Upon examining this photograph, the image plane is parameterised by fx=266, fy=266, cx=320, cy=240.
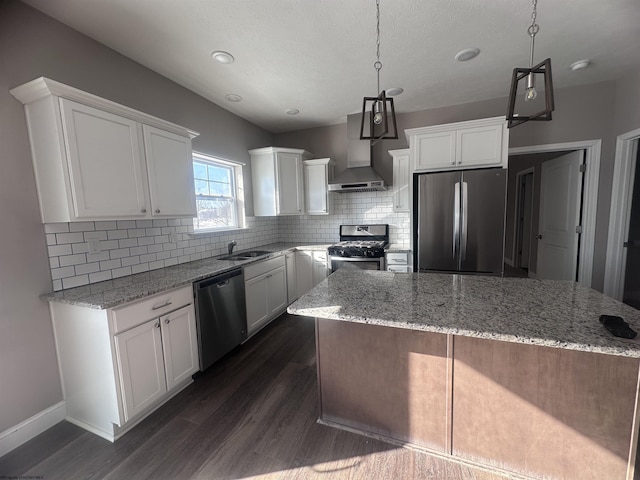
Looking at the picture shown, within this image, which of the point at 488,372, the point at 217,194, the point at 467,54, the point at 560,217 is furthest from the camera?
the point at 560,217

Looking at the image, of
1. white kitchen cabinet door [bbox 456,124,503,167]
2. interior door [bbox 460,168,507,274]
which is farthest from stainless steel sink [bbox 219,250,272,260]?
white kitchen cabinet door [bbox 456,124,503,167]

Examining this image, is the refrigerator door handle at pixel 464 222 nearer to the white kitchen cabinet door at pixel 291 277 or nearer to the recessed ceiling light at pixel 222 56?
the white kitchen cabinet door at pixel 291 277

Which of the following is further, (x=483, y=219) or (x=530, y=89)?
(x=483, y=219)

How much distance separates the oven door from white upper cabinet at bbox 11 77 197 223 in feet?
7.26

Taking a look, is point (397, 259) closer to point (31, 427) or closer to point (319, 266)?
point (319, 266)

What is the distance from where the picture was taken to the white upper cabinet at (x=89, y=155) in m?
1.60

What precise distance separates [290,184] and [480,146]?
2.42m

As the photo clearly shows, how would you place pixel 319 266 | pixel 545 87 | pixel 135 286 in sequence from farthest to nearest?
pixel 319 266
pixel 135 286
pixel 545 87

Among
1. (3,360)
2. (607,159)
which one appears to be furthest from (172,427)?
(607,159)

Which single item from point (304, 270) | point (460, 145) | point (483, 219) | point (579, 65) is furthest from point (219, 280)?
point (579, 65)

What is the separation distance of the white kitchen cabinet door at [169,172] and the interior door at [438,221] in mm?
2498

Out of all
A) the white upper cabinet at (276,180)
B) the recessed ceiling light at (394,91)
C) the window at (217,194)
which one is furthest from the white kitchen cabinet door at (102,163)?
the recessed ceiling light at (394,91)

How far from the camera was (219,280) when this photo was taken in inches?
96.2

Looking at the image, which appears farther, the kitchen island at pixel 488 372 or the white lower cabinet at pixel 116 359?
the white lower cabinet at pixel 116 359
